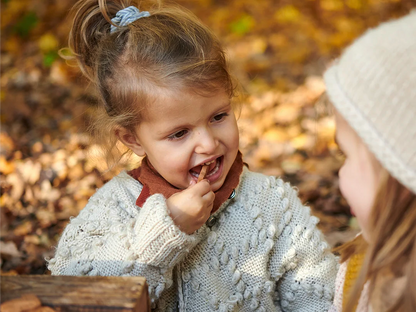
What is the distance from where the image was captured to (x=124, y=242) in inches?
61.2

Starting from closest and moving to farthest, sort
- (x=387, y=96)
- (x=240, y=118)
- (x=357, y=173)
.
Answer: (x=387, y=96), (x=357, y=173), (x=240, y=118)

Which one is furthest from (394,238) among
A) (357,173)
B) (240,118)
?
(240,118)

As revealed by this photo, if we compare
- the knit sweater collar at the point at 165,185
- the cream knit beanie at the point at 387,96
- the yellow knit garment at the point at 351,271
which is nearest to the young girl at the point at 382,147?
the cream knit beanie at the point at 387,96

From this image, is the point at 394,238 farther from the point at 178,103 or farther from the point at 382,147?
the point at 178,103

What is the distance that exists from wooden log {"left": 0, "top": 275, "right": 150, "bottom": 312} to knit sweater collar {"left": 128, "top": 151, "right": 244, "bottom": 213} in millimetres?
552

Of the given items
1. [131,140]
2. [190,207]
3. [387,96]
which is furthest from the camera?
[131,140]

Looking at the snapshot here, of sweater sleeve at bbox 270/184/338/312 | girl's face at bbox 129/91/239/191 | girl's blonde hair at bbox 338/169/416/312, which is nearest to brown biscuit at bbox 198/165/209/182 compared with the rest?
girl's face at bbox 129/91/239/191

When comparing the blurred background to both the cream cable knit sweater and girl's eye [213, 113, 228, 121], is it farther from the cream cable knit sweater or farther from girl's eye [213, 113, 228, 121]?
the cream cable knit sweater

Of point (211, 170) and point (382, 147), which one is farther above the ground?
point (382, 147)

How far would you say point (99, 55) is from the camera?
5.71 feet

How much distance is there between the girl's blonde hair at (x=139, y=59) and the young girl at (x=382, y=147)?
0.51 meters

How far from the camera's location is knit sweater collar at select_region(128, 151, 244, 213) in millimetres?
1710

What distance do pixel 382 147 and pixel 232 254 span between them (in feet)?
2.65

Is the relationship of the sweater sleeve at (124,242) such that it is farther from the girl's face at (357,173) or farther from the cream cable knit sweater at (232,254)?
the girl's face at (357,173)
